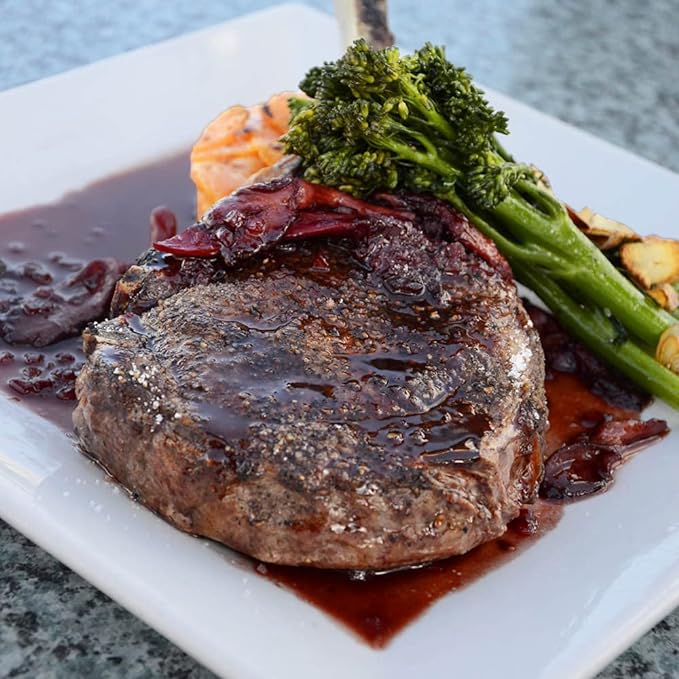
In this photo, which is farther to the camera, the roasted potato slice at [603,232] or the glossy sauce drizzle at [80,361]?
the roasted potato slice at [603,232]

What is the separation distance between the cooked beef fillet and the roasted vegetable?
312 millimetres

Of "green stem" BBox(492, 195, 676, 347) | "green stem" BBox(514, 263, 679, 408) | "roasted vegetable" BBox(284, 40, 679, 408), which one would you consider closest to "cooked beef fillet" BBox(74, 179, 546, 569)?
"roasted vegetable" BBox(284, 40, 679, 408)

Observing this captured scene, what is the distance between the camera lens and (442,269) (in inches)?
145

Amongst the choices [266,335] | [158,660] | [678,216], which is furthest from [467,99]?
[158,660]

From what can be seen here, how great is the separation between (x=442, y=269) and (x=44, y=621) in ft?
5.70

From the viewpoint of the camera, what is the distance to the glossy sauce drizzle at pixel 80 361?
9.43 feet

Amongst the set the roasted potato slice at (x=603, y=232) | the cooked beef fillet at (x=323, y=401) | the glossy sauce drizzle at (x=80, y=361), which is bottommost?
the glossy sauce drizzle at (x=80, y=361)

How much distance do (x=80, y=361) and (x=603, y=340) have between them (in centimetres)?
198

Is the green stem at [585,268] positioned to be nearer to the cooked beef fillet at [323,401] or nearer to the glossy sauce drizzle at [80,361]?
the glossy sauce drizzle at [80,361]

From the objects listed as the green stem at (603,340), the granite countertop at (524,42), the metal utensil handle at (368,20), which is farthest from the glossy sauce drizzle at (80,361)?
the granite countertop at (524,42)

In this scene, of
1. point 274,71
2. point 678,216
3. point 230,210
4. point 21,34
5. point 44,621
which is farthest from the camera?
point 21,34

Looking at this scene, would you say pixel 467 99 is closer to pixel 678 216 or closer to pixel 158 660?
pixel 678 216

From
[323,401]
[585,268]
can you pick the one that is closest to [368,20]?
[585,268]

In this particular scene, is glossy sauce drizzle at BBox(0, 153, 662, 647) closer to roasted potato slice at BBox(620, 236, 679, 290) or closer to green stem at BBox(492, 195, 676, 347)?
green stem at BBox(492, 195, 676, 347)
